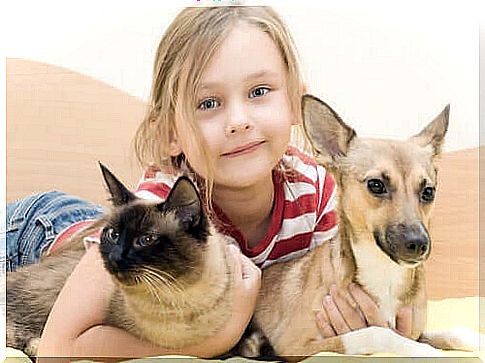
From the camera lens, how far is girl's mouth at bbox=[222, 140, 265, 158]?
4.07ft

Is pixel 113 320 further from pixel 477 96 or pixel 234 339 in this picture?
pixel 477 96

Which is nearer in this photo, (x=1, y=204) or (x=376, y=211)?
(x=376, y=211)

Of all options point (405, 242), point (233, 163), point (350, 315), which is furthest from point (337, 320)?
point (233, 163)

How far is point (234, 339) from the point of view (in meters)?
1.25

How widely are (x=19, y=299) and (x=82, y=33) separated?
1.26 feet

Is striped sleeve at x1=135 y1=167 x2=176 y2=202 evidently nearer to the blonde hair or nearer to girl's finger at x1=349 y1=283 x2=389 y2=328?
the blonde hair

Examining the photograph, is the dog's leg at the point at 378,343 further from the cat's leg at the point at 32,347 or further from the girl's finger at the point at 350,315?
the cat's leg at the point at 32,347

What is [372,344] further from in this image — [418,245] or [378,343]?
[418,245]

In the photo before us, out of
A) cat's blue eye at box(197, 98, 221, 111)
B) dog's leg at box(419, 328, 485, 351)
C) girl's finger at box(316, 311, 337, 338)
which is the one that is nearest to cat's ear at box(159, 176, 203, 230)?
cat's blue eye at box(197, 98, 221, 111)

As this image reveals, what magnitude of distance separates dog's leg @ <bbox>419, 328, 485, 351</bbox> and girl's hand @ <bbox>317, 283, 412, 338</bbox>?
0.10 feet

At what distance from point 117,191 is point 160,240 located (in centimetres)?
10

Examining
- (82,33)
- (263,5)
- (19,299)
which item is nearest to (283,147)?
(263,5)

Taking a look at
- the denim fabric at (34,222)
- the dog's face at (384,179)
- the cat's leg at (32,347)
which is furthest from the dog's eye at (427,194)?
the cat's leg at (32,347)

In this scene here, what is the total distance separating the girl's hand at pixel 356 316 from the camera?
124cm
